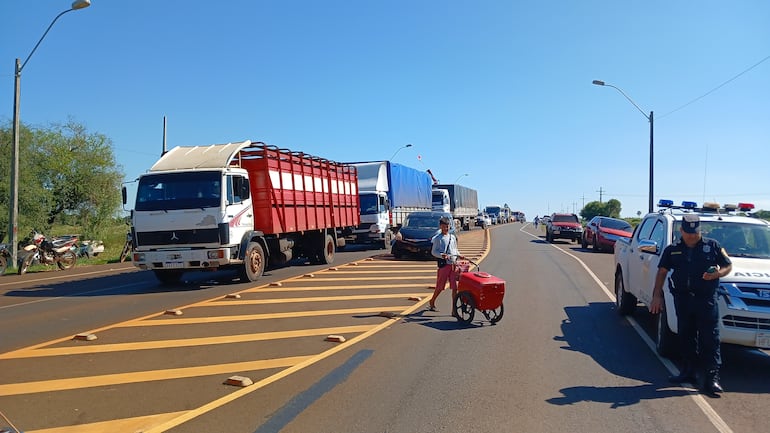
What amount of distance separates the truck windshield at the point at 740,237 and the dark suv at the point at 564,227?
25796 millimetres

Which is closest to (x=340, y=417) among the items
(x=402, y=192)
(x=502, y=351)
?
(x=502, y=351)

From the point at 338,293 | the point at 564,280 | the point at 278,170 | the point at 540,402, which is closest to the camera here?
the point at 540,402

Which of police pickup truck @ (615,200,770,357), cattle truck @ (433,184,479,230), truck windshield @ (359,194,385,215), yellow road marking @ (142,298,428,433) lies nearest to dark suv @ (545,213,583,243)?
cattle truck @ (433,184,479,230)

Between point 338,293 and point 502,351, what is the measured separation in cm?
547

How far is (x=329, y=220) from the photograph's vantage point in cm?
2059

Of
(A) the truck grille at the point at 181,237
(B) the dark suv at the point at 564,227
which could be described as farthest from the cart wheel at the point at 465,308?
(B) the dark suv at the point at 564,227

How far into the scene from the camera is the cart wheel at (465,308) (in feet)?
29.1

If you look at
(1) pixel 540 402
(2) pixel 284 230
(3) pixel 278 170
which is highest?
(3) pixel 278 170

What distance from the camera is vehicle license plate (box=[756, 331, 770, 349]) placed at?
5953 millimetres

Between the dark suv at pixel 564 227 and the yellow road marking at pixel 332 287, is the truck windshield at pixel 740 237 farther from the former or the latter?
the dark suv at pixel 564 227

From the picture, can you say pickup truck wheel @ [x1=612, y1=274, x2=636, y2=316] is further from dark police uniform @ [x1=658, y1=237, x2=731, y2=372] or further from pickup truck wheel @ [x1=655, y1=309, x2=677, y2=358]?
dark police uniform @ [x1=658, y1=237, x2=731, y2=372]

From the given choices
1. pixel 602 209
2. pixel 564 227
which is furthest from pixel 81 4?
pixel 602 209

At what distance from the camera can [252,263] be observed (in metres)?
14.8

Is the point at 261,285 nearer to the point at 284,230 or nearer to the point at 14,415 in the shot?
the point at 284,230
